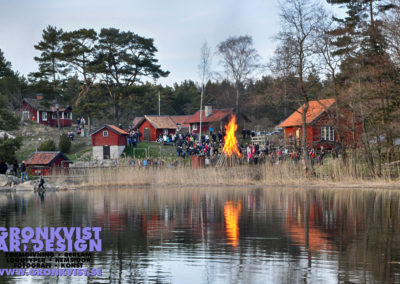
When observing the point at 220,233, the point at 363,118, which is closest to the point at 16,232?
the point at 220,233

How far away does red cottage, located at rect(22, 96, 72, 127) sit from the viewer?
88.6 meters

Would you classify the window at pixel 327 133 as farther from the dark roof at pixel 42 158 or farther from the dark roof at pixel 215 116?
the dark roof at pixel 42 158

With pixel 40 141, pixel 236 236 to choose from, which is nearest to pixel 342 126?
pixel 236 236

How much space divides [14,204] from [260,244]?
60.2 feet

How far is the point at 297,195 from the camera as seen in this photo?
100 ft

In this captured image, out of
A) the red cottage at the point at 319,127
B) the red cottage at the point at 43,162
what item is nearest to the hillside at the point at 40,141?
the red cottage at the point at 43,162

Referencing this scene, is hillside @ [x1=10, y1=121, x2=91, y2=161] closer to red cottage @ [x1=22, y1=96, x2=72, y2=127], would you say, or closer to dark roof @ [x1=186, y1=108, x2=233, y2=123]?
red cottage @ [x1=22, y1=96, x2=72, y2=127]

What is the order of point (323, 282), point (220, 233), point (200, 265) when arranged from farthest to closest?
point (220, 233) → point (200, 265) → point (323, 282)

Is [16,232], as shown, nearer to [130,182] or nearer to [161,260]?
[161,260]

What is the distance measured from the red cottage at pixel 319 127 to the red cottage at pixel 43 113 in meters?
37.8

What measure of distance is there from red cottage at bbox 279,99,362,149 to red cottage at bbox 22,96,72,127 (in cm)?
3785

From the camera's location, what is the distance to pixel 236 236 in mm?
16609

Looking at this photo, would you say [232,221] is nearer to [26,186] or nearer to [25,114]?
[26,186]

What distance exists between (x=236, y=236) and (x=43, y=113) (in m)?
77.2
